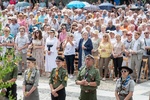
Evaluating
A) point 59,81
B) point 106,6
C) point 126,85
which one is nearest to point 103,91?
point 59,81

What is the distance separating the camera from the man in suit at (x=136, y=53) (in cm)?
1529

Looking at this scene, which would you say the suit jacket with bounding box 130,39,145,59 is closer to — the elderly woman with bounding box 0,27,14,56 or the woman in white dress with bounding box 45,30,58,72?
the woman in white dress with bounding box 45,30,58,72

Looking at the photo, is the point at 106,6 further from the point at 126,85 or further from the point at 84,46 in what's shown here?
the point at 126,85

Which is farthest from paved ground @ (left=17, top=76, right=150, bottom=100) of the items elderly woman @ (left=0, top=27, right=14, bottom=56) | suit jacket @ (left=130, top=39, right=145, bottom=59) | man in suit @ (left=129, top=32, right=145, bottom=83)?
elderly woman @ (left=0, top=27, right=14, bottom=56)

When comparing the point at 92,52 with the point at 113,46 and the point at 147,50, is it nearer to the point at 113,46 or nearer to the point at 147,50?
the point at 113,46

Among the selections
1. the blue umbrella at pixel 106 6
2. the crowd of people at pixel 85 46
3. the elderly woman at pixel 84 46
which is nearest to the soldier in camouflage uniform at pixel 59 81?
the crowd of people at pixel 85 46

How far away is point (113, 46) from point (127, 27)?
2.74 metres

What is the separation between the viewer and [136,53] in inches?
603

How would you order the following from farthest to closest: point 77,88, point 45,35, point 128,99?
1. point 45,35
2. point 77,88
3. point 128,99

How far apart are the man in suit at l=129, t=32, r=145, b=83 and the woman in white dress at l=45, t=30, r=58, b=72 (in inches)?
113

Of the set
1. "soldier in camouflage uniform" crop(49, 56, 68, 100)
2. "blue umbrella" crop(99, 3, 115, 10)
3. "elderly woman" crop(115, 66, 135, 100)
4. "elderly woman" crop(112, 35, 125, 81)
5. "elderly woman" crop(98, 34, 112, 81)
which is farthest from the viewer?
"blue umbrella" crop(99, 3, 115, 10)

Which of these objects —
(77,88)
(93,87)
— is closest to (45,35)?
(77,88)

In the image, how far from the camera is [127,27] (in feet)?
59.7

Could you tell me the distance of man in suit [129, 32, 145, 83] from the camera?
15.3 m
